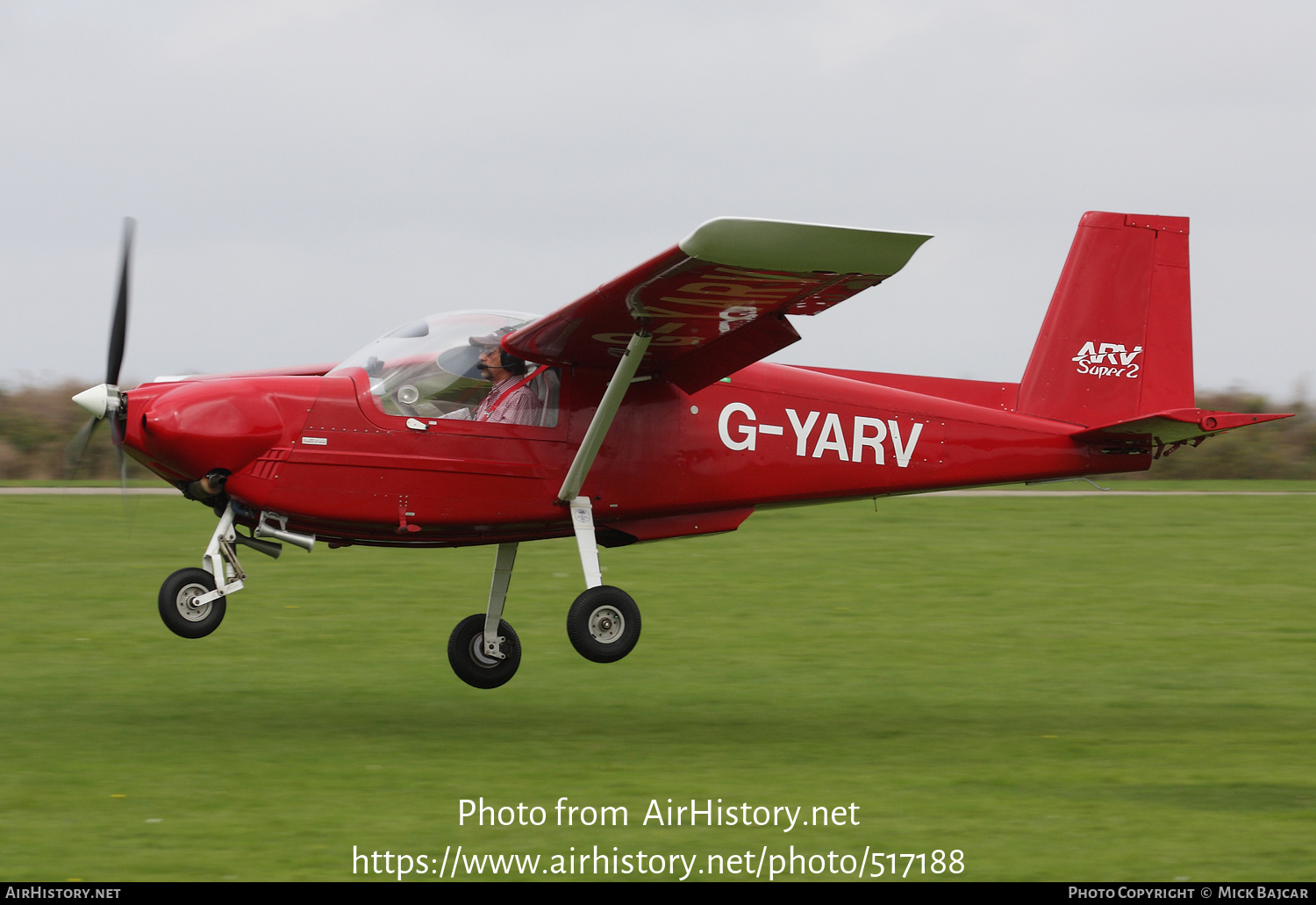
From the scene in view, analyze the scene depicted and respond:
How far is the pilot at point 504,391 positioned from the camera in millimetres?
10516

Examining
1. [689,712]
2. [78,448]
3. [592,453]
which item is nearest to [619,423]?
[592,453]

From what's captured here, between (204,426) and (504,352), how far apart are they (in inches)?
84.3

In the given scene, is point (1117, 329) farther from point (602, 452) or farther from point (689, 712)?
point (689, 712)

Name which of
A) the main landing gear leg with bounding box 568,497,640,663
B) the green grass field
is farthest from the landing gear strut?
the main landing gear leg with bounding box 568,497,640,663

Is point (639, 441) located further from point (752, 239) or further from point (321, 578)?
point (321, 578)

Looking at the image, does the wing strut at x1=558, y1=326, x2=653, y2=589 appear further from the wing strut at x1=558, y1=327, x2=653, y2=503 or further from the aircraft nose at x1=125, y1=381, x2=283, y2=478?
the aircraft nose at x1=125, y1=381, x2=283, y2=478

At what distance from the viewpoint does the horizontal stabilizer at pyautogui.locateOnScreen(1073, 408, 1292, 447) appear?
11477 mm

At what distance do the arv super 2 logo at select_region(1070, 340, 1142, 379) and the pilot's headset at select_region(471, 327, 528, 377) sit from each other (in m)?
4.85

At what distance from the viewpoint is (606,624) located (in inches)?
409

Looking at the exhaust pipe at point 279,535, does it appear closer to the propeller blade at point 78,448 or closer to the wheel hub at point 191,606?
the wheel hub at point 191,606

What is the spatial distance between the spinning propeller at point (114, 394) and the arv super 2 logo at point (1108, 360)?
24.8 feet

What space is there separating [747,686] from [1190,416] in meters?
4.30

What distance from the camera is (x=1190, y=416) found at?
454 inches
